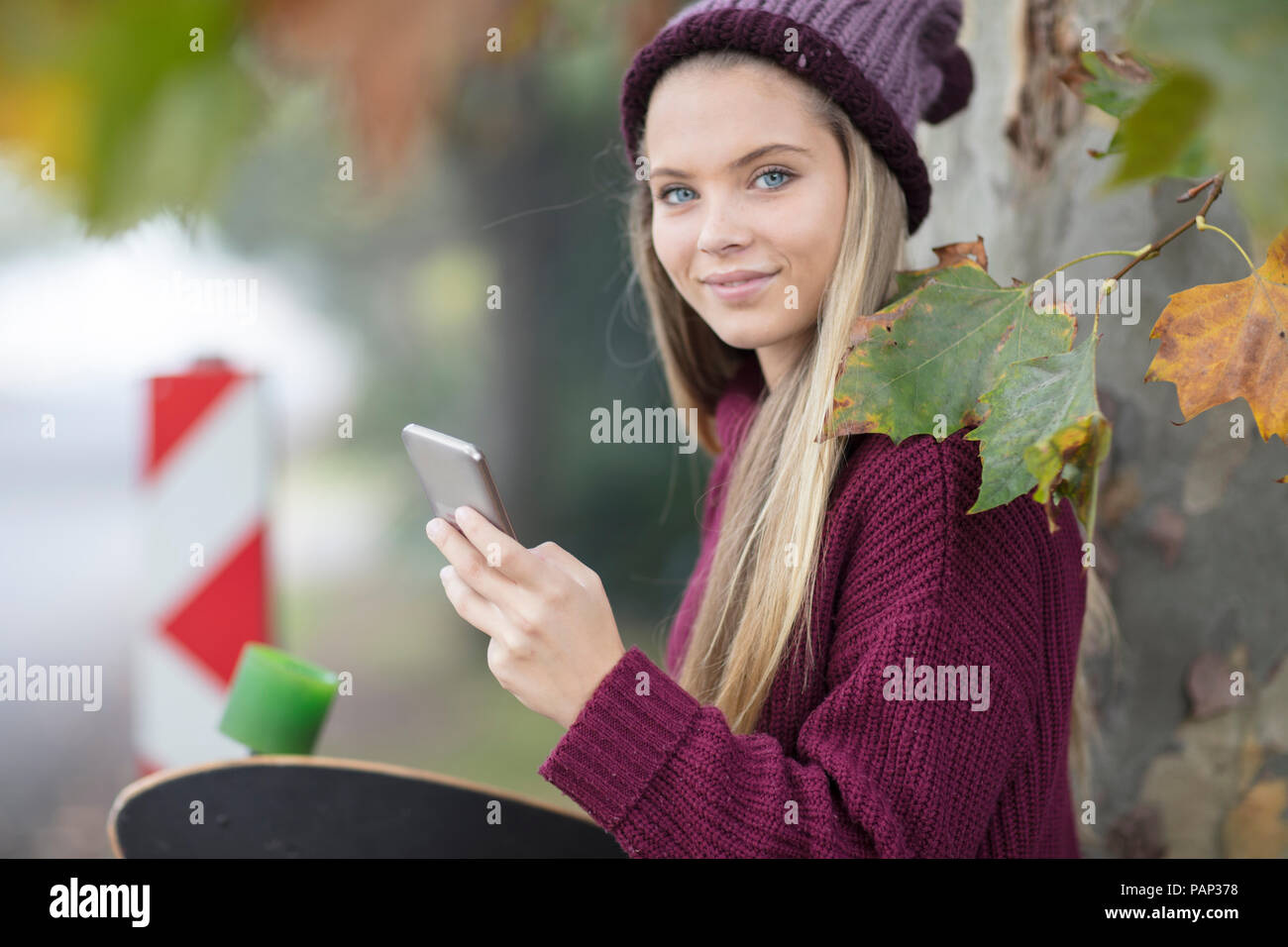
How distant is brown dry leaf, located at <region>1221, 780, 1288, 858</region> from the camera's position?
150cm

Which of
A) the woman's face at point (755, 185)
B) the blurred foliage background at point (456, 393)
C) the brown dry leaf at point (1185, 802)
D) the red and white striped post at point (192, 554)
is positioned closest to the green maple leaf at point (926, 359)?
the woman's face at point (755, 185)

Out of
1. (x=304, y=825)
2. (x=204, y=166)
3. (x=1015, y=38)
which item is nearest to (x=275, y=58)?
(x=204, y=166)

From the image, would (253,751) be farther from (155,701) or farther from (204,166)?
(204,166)

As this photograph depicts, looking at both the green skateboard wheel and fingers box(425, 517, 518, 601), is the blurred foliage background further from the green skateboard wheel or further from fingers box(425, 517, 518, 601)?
fingers box(425, 517, 518, 601)

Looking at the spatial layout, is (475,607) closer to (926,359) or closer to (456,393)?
(926,359)

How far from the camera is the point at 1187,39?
0.25 m

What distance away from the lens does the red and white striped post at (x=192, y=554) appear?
190 cm

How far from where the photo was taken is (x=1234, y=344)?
2.99ft

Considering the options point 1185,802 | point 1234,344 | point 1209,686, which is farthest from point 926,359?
point 1185,802

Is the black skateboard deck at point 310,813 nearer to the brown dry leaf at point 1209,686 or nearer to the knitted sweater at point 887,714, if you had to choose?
the knitted sweater at point 887,714

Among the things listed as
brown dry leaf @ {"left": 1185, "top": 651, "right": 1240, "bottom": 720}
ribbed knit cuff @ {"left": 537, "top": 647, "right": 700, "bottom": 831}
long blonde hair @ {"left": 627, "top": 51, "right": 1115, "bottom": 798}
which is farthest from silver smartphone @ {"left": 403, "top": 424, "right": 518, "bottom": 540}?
brown dry leaf @ {"left": 1185, "top": 651, "right": 1240, "bottom": 720}

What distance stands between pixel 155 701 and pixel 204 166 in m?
1.82

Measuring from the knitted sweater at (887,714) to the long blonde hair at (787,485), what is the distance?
0.03m

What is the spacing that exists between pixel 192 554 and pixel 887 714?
1378mm
